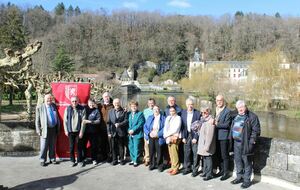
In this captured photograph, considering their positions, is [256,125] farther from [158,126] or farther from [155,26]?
[155,26]

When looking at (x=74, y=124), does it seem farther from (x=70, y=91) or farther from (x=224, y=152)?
(x=224, y=152)

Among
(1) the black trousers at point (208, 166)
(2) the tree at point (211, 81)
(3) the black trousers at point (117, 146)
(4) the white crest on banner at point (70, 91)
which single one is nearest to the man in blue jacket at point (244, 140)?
(1) the black trousers at point (208, 166)

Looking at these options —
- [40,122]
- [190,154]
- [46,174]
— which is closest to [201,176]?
[190,154]

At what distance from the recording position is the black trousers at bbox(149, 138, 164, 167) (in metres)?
8.90

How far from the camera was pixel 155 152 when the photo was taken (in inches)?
355

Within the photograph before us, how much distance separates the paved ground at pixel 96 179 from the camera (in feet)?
25.2

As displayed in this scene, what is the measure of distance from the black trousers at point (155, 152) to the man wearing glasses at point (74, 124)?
61.2 inches

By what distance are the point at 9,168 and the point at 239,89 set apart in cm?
5341

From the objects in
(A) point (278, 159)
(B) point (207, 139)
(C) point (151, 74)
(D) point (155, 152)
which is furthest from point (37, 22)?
(A) point (278, 159)

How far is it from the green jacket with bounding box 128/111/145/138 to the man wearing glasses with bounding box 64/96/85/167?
1051mm

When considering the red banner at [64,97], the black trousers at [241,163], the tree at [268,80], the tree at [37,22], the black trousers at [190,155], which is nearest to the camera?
the black trousers at [241,163]

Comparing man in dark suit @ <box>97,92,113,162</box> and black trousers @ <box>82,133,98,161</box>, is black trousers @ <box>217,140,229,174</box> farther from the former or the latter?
black trousers @ <box>82,133,98,161</box>

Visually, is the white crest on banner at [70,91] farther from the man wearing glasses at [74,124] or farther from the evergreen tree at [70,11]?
the evergreen tree at [70,11]

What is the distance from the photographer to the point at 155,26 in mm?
161750
